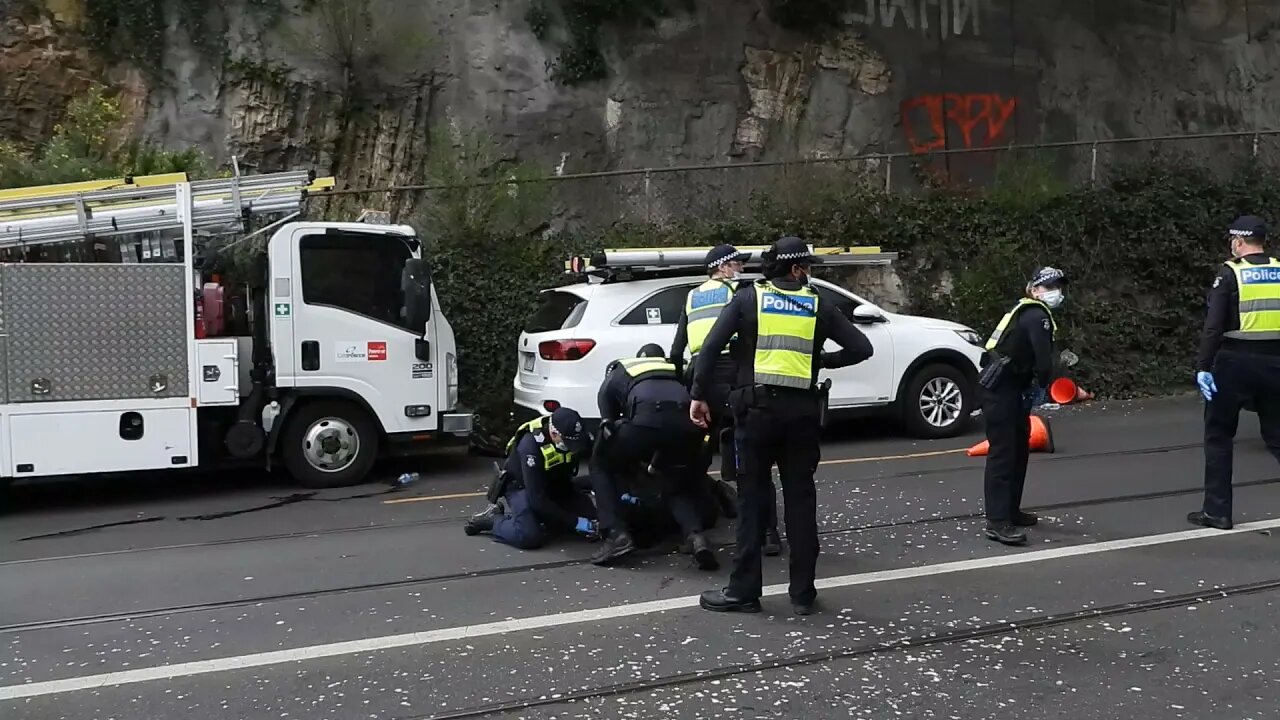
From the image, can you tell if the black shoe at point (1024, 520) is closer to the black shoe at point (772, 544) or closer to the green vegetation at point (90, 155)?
the black shoe at point (772, 544)

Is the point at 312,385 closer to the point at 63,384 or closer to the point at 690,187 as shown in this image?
the point at 63,384

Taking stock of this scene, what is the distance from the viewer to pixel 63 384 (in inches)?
329

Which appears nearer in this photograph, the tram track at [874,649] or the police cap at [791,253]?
the tram track at [874,649]

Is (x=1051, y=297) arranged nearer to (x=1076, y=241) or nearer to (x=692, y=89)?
(x=1076, y=241)

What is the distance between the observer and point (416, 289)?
9.09 m

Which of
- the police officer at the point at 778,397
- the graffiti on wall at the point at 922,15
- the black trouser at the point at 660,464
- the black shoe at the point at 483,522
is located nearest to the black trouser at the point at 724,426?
the black trouser at the point at 660,464

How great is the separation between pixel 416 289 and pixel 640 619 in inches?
182

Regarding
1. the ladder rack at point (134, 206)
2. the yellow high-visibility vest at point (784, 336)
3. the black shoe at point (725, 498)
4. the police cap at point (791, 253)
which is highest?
the ladder rack at point (134, 206)

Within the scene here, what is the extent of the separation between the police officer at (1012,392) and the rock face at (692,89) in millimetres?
8750

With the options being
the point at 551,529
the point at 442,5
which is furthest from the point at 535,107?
the point at 551,529

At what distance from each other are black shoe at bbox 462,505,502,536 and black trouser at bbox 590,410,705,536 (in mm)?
938

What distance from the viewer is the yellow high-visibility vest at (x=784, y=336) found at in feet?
17.1

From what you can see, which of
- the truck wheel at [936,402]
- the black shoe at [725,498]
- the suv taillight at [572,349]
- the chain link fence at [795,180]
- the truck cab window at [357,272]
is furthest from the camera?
the chain link fence at [795,180]

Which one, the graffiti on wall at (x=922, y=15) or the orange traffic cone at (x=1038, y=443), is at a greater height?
the graffiti on wall at (x=922, y=15)
